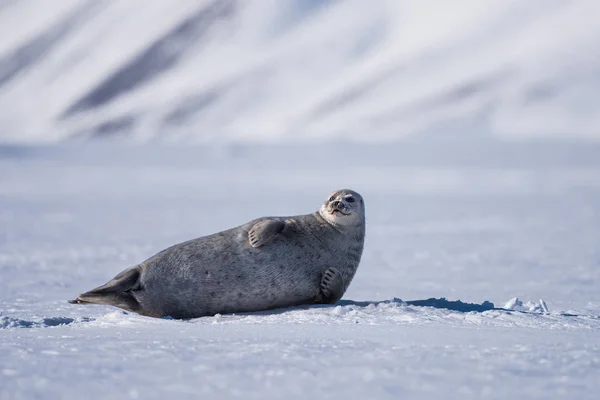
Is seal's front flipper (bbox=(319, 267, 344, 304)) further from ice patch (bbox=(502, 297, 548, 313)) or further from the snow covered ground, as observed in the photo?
ice patch (bbox=(502, 297, 548, 313))

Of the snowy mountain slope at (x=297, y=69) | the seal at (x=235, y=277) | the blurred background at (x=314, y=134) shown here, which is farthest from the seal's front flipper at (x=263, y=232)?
the snowy mountain slope at (x=297, y=69)

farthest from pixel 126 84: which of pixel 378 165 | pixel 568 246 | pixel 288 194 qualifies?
pixel 568 246

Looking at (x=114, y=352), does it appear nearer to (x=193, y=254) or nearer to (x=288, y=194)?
(x=193, y=254)

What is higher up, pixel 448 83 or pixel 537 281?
pixel 448 83

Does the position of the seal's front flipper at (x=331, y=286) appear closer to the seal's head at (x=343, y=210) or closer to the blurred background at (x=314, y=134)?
the seal's head at (x=343, y=210)

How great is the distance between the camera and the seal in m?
4.68

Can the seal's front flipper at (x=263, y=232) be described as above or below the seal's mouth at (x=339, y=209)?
below

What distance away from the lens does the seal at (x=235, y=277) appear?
4.68 metres

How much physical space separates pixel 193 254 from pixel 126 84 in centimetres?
5835

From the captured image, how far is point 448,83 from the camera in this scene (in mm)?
56594

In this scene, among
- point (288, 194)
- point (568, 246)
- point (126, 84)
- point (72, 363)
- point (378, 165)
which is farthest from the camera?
point (126, 84)

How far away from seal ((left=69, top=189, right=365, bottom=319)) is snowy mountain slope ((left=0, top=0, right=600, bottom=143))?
42.7 meters

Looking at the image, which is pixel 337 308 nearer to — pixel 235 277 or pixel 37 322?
pixel 235 277

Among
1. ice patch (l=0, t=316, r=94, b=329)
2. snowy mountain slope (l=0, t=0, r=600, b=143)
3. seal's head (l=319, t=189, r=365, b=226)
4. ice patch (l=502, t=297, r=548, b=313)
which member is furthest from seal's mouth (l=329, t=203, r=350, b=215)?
snowy mountain slope (l=0, t=0, r=600, b=143)
